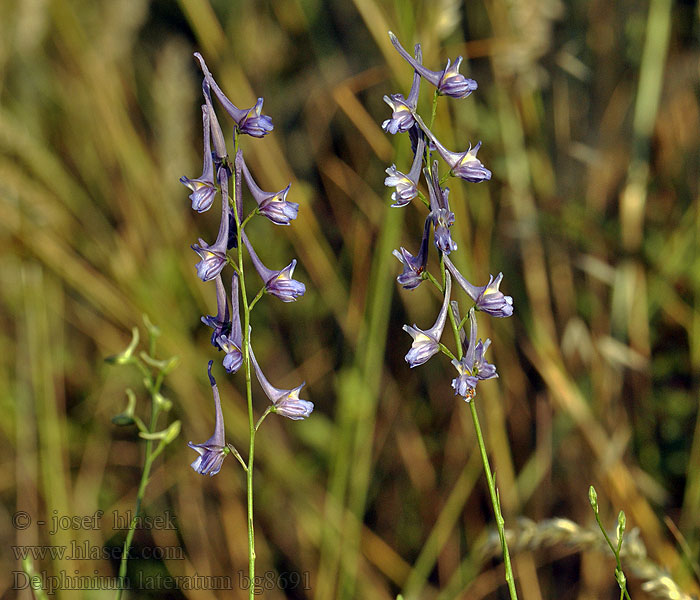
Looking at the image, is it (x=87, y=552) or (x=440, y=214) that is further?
(x=87, y=552)

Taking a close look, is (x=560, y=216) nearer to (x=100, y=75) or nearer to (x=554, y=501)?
(x=554, y=501)

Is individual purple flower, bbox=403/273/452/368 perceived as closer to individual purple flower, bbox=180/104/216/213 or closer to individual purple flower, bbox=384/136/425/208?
individual purple flower, bbox=384/136/425/208

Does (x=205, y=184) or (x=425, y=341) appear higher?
(x=205, y=184)

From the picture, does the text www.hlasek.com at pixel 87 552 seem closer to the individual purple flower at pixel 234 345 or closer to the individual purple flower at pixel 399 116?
the individual purple flower at pixel 234 345

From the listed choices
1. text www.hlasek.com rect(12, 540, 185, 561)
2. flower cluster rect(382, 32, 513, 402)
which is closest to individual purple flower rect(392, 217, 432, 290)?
flower cluster rect(382, 32, 513, 402)

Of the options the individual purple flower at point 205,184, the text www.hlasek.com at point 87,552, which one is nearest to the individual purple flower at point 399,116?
the individual purple flower at point 205,184

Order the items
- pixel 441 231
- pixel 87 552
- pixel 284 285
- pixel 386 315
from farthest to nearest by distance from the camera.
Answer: pixel 87 552 < pixel 386 315 < pixel 284 285 < pixel 441 231

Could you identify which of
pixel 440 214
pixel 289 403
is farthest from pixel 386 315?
pixel 440 214

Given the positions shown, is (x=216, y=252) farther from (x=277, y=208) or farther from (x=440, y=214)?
(x=440, y=214)
